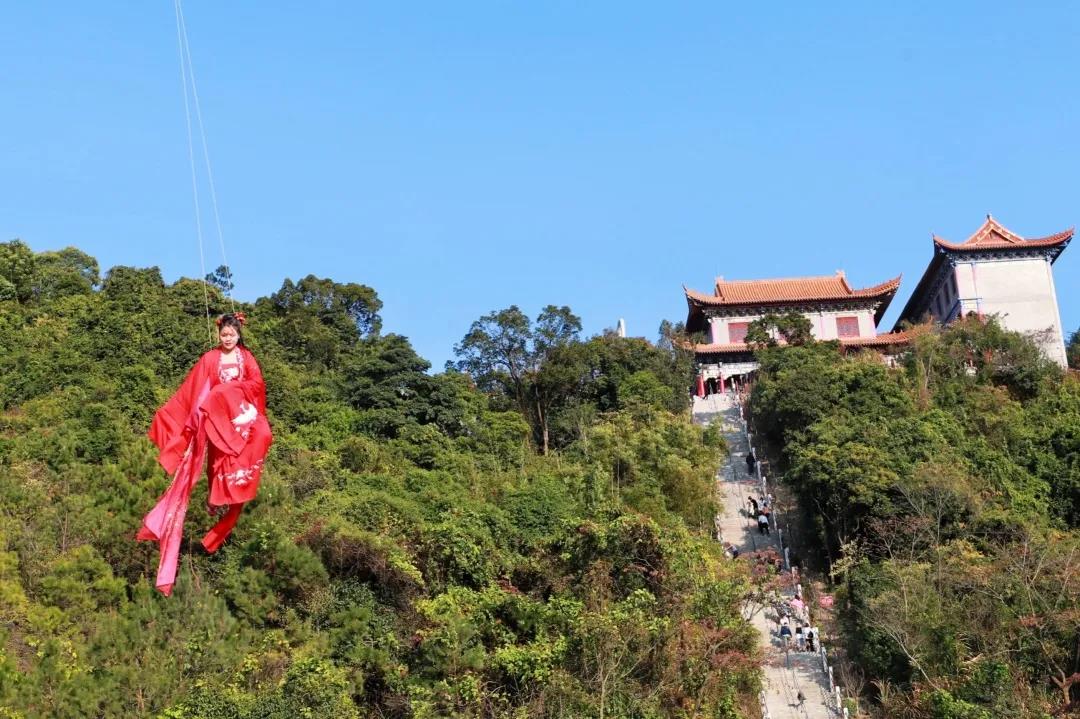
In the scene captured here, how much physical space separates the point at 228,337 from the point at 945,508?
489 inches

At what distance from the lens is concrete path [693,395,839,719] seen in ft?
51.1

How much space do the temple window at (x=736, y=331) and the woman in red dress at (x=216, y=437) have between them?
2625cm

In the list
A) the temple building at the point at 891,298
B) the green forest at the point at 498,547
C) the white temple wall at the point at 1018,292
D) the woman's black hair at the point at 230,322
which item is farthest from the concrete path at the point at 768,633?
the white temple wall at the point at 1018,292

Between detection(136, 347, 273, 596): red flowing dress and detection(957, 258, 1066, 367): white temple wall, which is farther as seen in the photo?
detection(957, 258, 1066, 367): white temple wall

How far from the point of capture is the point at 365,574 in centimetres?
1587

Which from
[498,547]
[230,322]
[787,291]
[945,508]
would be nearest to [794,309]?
[787,291]

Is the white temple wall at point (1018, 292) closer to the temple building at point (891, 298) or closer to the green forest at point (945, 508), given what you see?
the temple building at point (891, 298)

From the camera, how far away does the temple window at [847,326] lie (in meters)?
35.2

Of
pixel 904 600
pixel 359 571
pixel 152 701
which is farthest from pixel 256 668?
pixel 904 600

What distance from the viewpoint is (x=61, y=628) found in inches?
Result: 567

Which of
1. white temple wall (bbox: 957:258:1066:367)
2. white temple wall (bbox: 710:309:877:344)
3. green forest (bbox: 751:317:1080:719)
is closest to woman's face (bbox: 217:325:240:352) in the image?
green forest (bbox: 751:317:1080:719)

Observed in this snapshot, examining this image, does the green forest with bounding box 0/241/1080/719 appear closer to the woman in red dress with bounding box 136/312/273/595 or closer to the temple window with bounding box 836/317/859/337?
the woman in red dress with bounding box 136/312/273/595

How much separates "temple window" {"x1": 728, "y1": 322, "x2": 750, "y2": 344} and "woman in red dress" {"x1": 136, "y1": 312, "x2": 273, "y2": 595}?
86.1 feet

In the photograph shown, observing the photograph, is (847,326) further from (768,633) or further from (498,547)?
(498,547)
